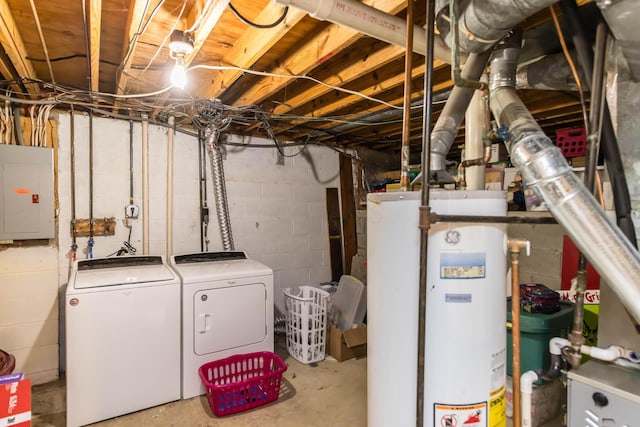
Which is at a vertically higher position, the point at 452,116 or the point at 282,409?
the point at 452,116

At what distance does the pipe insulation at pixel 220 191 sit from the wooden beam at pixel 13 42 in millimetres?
1337

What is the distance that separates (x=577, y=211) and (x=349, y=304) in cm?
267

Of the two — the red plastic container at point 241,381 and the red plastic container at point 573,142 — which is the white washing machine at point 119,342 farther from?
the red plastic container at point 573,142

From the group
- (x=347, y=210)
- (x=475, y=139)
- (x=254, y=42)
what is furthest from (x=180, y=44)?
(x=347, y=210)

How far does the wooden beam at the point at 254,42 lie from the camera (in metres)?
1.56

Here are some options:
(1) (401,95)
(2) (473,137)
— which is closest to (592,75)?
(2) (473,137)

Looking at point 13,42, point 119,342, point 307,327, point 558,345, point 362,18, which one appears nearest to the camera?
point 558,345

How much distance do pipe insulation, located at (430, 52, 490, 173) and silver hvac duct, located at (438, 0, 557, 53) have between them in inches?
3.0

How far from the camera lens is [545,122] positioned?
3287 millimetres

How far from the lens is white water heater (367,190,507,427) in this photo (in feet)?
3.62

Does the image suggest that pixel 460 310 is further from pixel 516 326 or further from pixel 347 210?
pixel 347 210

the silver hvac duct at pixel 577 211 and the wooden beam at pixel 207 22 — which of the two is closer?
the silver hvac duct at pixel 577 211

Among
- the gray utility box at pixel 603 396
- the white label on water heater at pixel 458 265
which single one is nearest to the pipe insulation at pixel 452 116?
the white label on water heater at pixel 458 265

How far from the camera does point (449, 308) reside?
111 cm
